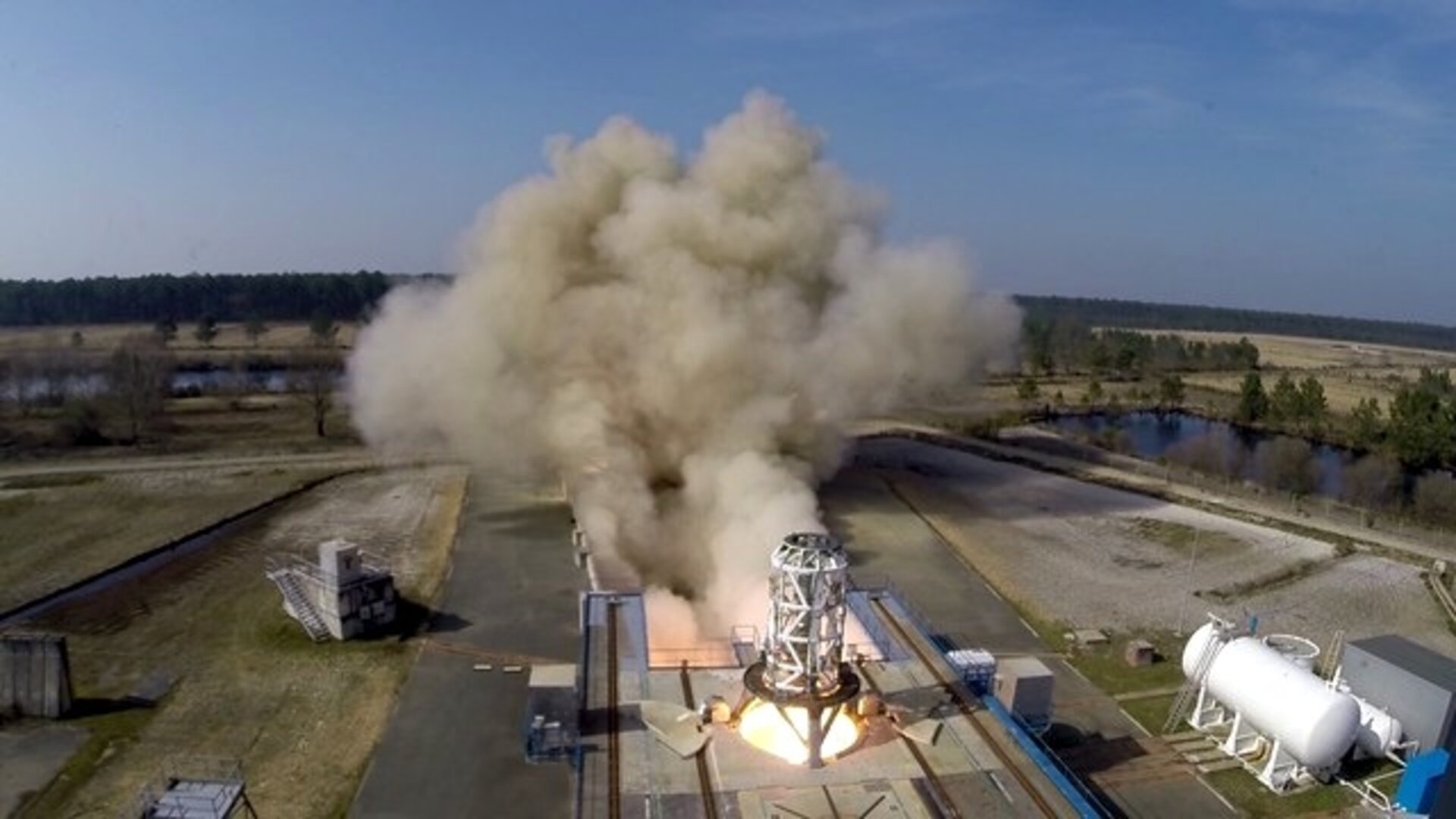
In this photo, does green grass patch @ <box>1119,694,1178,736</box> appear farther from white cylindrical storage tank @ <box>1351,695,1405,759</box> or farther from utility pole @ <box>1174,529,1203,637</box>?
utility pole @ <box>1174,529,1203,637</box>

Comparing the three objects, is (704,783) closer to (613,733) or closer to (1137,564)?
(613,733)

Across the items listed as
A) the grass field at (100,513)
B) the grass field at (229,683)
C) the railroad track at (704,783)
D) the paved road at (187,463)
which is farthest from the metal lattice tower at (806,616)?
the paved road at (187,463)

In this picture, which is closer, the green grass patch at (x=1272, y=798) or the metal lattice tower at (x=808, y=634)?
the metal lattice tower at (x=808, y=634)

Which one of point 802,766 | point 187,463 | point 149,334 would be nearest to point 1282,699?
point 802,766

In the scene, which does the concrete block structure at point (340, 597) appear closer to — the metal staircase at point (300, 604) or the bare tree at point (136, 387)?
the metal staircase at point (300, 604)

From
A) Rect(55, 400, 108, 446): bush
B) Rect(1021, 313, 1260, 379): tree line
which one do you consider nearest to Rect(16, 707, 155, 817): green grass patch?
Rect(55, 400, 108, 446): bush

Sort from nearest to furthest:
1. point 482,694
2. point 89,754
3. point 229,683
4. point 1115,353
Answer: point 89,754, point 482,694, point 229,683, point 1115,353

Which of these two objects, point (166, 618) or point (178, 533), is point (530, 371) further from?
point (166, 618)
